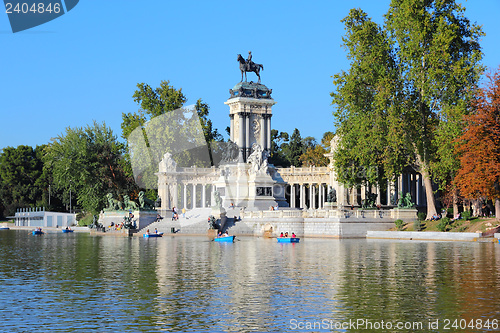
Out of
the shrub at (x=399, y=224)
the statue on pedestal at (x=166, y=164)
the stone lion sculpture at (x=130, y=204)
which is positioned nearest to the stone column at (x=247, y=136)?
the stone lion sculpture at (x=130, y=204)

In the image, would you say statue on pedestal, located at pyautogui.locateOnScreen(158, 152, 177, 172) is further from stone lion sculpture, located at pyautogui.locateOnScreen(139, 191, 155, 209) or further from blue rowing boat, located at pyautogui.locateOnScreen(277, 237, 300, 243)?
blue rowing boat, located at pyautogui.locateOnScreen(277, 237, 300, 243)

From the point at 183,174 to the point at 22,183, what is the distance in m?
64.6

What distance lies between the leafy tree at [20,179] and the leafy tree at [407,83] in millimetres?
90476

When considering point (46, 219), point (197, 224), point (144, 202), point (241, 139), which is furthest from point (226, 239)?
point (46, 219)

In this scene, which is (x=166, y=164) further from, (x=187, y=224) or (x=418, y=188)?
(x=418, y=188)

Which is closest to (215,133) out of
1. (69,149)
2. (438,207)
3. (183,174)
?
(183,174)

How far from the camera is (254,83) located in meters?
84.4

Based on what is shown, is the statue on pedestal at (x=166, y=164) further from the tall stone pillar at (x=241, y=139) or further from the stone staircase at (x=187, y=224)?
the tall stone pillar at (x=241, y=139)

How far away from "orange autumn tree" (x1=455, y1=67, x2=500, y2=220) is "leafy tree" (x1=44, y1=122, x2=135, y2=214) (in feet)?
166

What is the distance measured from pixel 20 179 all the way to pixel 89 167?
62.1 m

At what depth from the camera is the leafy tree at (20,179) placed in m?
145

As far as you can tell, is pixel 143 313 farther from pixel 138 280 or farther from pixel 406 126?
pixel 406 126

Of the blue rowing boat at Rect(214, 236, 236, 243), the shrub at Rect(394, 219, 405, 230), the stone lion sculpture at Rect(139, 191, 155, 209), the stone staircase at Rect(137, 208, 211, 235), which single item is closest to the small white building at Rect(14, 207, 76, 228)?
the stone lion sculpture at Rect(139, 191, 155, 209)

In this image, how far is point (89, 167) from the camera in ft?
304
